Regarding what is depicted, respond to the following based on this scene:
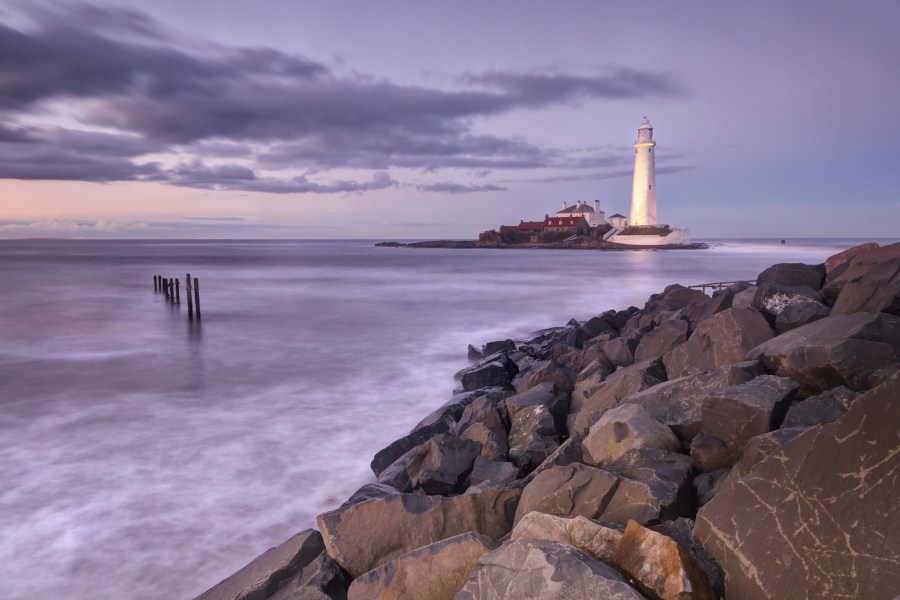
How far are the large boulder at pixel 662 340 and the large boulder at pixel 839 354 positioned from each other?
254 centimetres

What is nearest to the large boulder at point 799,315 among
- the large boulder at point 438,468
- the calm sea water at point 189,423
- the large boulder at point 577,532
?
the large boulder at point 438,468

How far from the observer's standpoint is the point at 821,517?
8.84 feet

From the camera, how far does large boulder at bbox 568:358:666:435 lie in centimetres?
567

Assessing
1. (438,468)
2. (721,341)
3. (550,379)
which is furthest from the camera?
(550,379)

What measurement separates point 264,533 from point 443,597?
2.83 m

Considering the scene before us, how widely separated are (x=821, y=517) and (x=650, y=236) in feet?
227

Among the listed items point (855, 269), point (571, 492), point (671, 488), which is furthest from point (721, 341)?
point (571, 492)

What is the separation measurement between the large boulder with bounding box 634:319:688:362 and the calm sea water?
11.2ft

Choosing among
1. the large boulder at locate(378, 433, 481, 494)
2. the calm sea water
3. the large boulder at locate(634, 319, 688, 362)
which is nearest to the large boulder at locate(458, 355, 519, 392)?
the calm sea water

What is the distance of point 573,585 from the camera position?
2592 millimetres

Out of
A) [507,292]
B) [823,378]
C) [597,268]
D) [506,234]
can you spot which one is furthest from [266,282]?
[506,234]

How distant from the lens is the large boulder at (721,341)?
594cm

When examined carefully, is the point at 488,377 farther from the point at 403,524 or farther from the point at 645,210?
the point at 645,210

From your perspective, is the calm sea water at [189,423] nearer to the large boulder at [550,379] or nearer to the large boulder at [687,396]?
the large boulder at [550,379]
